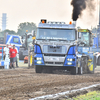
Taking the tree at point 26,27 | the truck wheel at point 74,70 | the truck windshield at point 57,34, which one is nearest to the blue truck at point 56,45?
the truck windshield at point 57,34

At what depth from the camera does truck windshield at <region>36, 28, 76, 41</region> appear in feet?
57.1

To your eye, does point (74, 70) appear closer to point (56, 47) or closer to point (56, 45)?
point (56, 47)

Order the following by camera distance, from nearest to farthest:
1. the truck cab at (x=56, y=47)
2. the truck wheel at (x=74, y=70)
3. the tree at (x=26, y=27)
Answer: the truck cab at (x=56, y=47) → the truck wheel at (x=74, y=70) → the tree at (x=26, y=27)

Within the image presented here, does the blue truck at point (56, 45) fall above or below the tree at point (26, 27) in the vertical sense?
below

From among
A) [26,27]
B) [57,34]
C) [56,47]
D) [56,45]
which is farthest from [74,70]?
[26,27]

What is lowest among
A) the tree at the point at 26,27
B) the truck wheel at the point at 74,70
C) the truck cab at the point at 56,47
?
the truck wheel at the point at 74,70

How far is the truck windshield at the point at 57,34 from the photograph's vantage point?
17406 mm

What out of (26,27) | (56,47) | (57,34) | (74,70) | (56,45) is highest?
(26,27)

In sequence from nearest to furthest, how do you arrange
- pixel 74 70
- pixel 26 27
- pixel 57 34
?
pixel 57 34 < pixel 74 70 < pixel 26 27

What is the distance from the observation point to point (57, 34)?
1755 centimetres

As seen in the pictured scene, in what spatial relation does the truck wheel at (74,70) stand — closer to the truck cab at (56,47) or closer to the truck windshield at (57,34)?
the truck cab at (56,47)

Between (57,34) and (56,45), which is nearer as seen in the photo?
(56,45)

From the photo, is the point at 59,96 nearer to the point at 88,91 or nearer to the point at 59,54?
the point at 88,91

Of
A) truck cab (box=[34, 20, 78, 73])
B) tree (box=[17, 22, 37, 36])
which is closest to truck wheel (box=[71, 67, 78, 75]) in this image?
truck cab (box=[34, 20, 78, 73])
